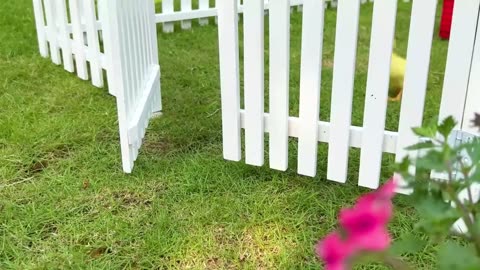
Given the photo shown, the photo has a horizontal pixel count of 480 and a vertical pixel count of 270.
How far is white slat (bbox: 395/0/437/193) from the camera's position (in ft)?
6.98

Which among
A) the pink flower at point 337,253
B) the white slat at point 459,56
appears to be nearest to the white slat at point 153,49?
the white slat at point 459,56

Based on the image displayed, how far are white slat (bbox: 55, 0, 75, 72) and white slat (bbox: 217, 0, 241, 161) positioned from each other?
63.5 inches

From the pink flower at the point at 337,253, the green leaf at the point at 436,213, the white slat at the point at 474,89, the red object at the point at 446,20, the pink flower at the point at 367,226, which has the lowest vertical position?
the red object at the point at 446,20

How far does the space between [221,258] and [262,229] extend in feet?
0.75

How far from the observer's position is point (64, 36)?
387 cm

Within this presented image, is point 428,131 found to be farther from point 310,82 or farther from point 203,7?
point 203,7

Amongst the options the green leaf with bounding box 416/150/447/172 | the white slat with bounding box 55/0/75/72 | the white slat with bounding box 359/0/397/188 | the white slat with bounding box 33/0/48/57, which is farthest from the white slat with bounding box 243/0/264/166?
the white slat with bounding box 33/0/48/57

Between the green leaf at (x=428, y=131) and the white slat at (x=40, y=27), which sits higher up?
the green leaf at (x=428, y=131)

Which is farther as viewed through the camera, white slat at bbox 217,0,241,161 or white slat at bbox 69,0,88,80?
white slat at bbox 69,0,88,80

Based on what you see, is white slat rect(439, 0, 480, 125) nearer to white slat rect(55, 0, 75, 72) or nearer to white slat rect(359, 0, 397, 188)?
white slat rect(359, 0, 397, 188)

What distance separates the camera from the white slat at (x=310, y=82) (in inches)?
90.1

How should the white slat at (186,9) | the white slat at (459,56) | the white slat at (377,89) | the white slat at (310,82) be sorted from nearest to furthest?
the white slat at (459,56), the white slat at (377,89), the white slat at (310,82), the white slat at (186,9)

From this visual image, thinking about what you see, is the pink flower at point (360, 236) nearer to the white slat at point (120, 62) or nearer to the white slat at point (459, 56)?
the white slat at point (459, 56)

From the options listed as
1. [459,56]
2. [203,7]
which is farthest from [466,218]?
[203,7]
